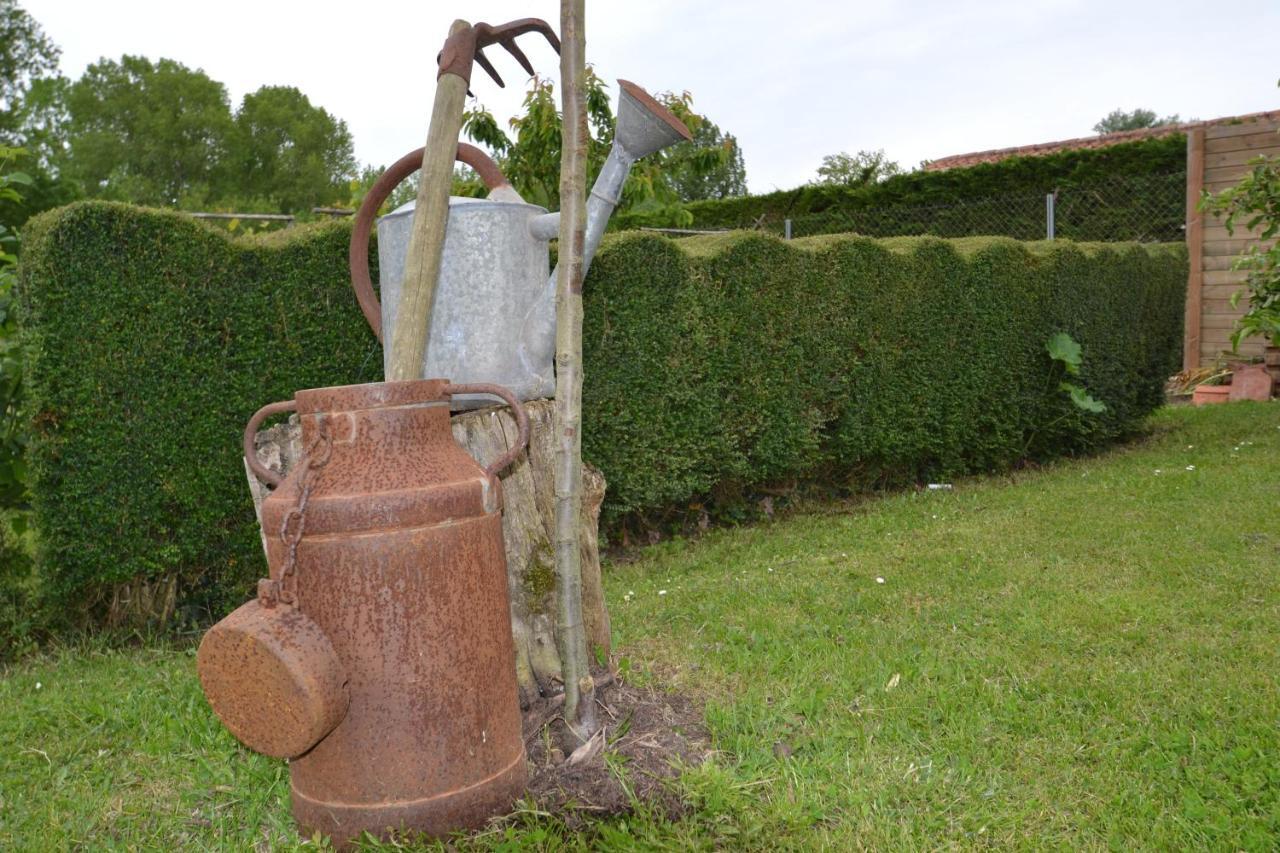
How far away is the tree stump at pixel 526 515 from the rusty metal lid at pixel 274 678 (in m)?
0.78

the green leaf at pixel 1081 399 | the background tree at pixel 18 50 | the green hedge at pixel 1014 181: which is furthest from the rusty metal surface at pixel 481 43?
the background tree at pixel 18 50

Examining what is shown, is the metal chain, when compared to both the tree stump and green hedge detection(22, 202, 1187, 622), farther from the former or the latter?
green hedge detection(22, 202, 1187, 622)

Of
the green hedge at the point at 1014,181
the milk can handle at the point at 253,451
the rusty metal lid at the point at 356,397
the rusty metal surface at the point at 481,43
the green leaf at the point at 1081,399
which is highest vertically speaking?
the green hedge at the point at 1014,181

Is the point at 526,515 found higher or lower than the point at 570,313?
lower

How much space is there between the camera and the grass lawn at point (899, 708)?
7.77 ft

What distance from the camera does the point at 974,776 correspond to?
2.61 m

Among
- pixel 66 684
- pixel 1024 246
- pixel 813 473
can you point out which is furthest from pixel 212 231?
pixel 1024 246

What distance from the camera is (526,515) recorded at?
2.89 m

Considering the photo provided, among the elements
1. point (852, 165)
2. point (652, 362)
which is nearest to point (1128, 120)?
point (852, 165)

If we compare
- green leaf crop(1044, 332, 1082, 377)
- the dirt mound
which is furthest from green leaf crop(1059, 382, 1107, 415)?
the dirt mound

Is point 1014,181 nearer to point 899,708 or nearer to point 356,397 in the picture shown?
point 899,708

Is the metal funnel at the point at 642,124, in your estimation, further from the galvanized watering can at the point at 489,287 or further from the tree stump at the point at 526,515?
the tree stump at the point at 526,515

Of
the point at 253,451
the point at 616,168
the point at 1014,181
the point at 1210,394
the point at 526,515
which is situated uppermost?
the point at 1014,181

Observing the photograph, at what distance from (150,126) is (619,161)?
138 feet
